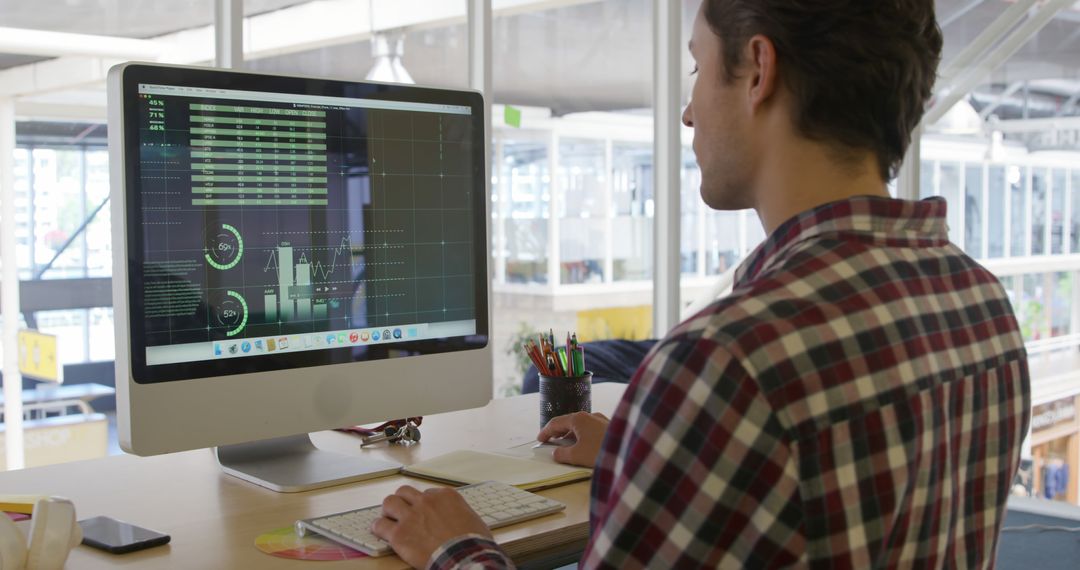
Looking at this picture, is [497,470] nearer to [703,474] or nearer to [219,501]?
[219,501]

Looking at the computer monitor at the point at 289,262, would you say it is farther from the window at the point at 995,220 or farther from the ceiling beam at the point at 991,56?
the window at the point at 995,220

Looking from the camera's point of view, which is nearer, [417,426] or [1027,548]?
[417,426]

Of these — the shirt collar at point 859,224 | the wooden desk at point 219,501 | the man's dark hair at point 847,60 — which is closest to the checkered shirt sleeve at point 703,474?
the shirt collar at point 859,224

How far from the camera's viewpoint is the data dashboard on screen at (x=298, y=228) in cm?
143

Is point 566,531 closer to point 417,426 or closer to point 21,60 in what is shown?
point 417,426

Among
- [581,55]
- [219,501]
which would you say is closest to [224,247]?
[219,501]

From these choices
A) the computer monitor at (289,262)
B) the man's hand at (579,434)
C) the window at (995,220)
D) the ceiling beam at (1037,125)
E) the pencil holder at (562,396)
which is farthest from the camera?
the window at (995,220)

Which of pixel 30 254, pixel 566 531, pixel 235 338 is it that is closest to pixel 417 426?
pixel 235 338

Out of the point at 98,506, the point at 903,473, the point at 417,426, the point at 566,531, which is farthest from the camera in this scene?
the point at 417,426

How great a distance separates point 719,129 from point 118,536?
808mm

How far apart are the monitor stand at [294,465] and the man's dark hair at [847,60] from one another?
2.74ft

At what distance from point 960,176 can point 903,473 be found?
4.59m

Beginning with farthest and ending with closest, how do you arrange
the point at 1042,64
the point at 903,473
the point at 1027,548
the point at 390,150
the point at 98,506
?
the point at 1042,64, the point at 1027,548, the point at 390,150, the point at 98,506, the point at 903,473

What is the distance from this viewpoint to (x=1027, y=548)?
382 centimetres
